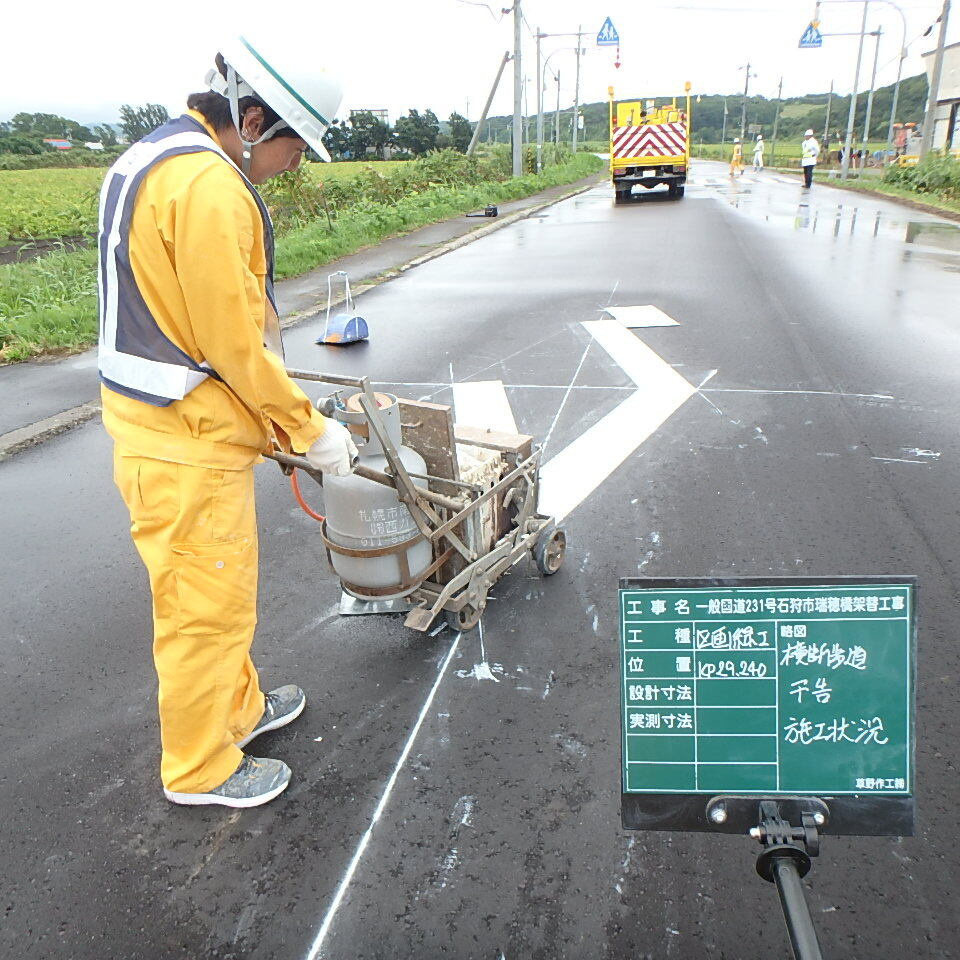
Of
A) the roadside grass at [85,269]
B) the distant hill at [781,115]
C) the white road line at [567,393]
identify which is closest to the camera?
the white road line at [567,393]

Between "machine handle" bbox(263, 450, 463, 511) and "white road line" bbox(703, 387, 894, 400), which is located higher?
"machine handle" bbox(263, 450, 463, 511)

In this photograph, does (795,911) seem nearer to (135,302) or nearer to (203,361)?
(203,361)

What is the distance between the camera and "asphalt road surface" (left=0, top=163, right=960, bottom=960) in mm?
2285

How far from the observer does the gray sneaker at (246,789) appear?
2.70m

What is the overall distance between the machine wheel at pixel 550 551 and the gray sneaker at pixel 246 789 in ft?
5.26

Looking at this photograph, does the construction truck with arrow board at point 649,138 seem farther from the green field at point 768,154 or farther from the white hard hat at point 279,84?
the green field at point 768,154

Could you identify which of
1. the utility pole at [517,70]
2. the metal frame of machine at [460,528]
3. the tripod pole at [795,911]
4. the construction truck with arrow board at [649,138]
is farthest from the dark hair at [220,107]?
the construction truck with arrow board at [649,138]

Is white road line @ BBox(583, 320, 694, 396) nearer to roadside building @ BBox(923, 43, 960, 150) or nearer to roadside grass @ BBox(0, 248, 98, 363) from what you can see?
roadside grass @ BBox(0, 248, 98, 363)

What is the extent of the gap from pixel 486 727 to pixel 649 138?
24.7 m

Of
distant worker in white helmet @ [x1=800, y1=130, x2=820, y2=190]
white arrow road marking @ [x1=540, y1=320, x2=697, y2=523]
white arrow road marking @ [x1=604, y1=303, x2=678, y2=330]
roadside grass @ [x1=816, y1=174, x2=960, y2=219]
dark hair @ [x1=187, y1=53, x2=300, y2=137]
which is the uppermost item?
distant worker in white helmet @ [x1=800, y1=130, x2=820, y2=190]

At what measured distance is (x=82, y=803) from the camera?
2.76 m

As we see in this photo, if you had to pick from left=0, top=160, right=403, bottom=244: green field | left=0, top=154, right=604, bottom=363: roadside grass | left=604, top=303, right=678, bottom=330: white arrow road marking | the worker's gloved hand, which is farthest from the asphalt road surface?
left=0, top=160, right=403, bottom=244: green field

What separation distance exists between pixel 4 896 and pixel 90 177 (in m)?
39.1

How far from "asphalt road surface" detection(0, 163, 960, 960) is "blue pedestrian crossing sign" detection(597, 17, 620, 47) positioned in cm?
2392
